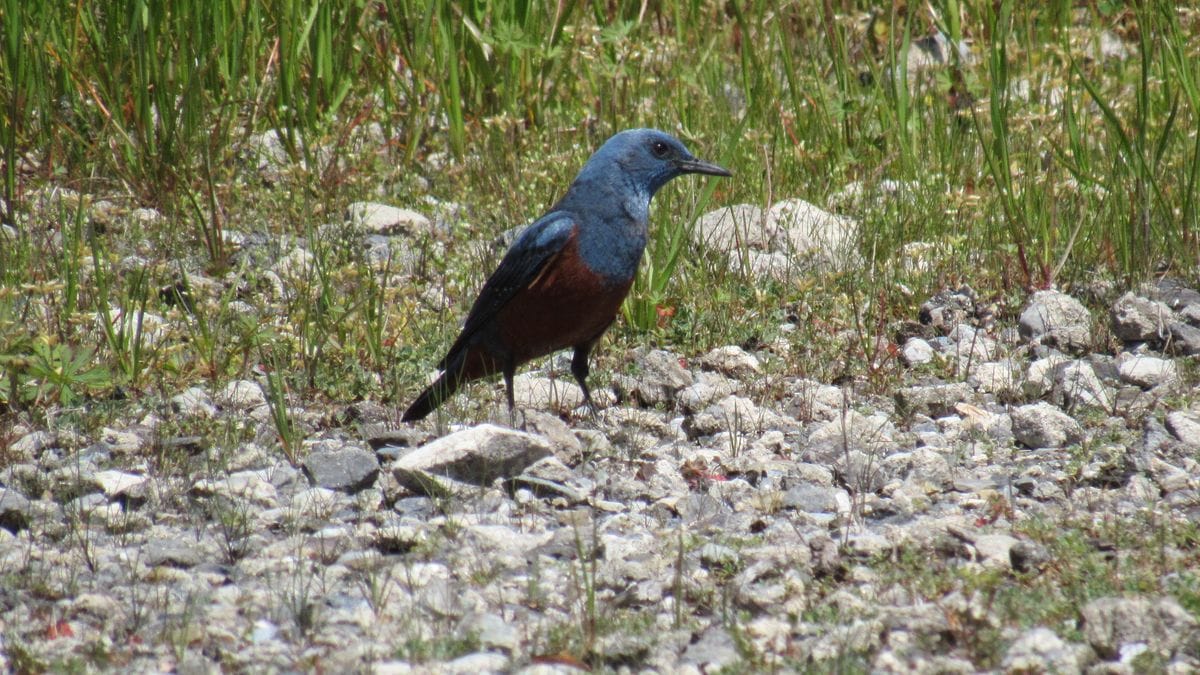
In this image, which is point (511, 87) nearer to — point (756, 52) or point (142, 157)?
point (756, 52)

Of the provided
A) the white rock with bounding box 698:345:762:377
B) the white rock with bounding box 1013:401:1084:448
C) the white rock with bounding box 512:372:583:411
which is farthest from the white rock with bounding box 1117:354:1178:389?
the white rock with bounding box 512:372:583:411

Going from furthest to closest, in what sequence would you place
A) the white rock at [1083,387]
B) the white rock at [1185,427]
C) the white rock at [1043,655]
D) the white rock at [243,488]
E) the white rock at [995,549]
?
1. the white rock at [1083,387]
2. the white rock at [1185,427]
3. the white rock at [243,488]
4. the white rock at [995,549]
5. the white rock at [1043,655]

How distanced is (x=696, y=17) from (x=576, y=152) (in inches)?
77.4

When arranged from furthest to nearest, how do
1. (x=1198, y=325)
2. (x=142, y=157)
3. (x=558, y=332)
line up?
(x=142, y=157)
(x=1198, y=325)
(x=558, y=332)

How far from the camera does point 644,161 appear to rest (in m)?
5.41

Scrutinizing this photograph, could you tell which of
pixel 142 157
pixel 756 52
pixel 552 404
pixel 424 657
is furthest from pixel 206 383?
pixel 756 52

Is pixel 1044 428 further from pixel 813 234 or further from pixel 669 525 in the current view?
pixel 813 234

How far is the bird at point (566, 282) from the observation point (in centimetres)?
496

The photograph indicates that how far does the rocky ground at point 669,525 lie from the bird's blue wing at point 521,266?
0.34 metres

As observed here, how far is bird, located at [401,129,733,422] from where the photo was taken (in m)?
4.96

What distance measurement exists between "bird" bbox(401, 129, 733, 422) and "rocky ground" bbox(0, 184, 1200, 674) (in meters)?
0.21

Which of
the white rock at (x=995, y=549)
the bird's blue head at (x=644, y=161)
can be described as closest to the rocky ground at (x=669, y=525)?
the white rock at (x=995, y=549)

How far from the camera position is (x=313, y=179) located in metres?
7.02

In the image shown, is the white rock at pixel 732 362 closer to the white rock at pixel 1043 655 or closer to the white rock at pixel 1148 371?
the white rock at pixel 1148 371
